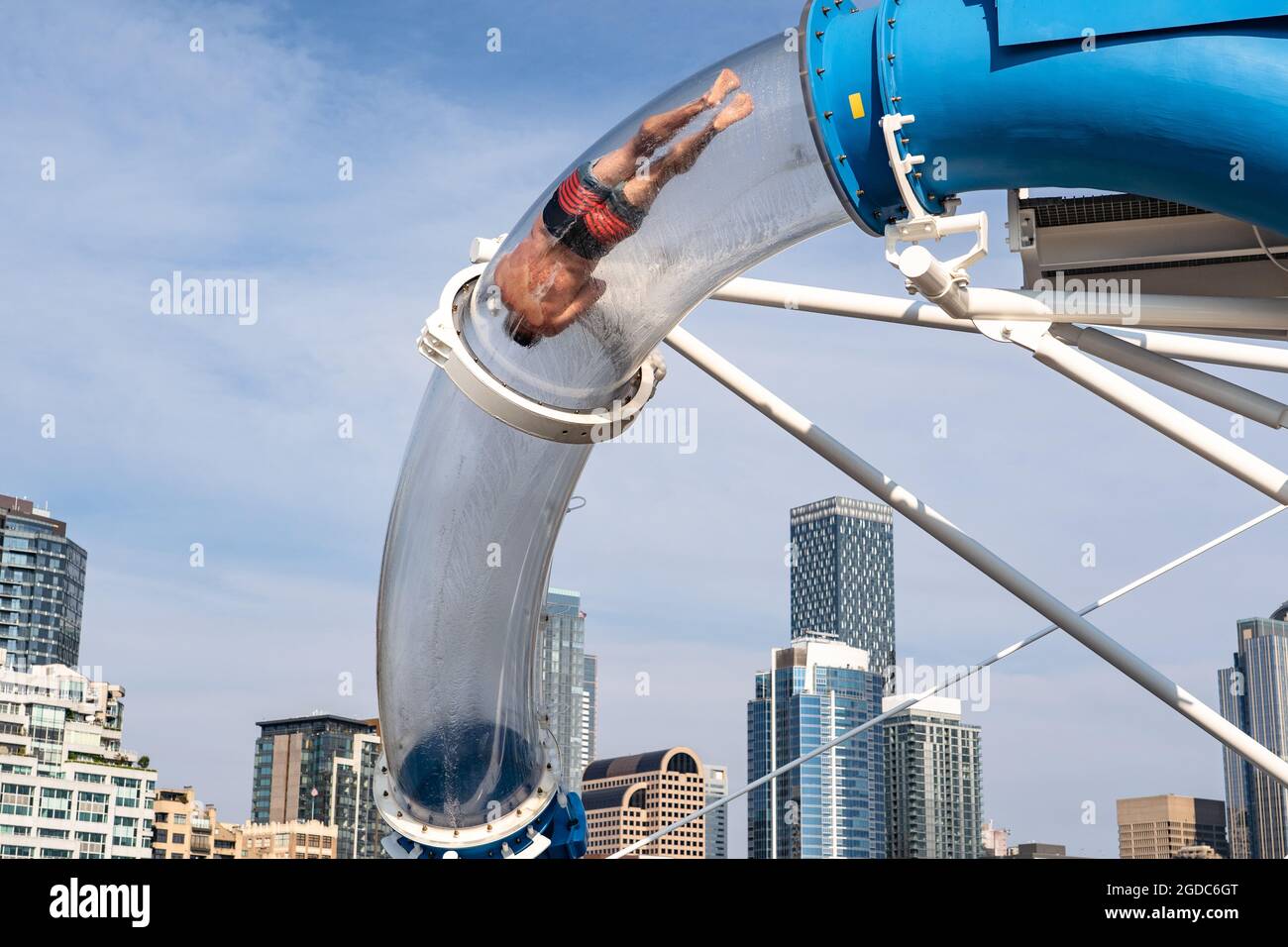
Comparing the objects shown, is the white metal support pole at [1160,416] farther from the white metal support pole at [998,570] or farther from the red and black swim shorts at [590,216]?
the red and black swim shorts at [590,216]

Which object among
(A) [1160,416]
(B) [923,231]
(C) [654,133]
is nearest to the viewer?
(B) [923,231]

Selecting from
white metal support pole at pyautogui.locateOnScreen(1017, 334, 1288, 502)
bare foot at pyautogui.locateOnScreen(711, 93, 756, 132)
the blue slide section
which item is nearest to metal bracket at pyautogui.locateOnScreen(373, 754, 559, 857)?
white metal support pole at pyautogui.locateOnScreen(1017, 334, 1288, 502)

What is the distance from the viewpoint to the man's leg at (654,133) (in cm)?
708

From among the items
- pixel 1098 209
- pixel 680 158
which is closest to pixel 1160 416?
pixel 1098 209

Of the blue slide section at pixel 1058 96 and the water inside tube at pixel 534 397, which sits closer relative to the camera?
the blue slide section at pixel 1058 96

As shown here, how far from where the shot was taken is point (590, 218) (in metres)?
7.38

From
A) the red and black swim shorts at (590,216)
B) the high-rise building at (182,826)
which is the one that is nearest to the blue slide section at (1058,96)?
the red and black swim shorts at (590,216)

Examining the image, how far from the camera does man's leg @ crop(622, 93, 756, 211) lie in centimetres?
703

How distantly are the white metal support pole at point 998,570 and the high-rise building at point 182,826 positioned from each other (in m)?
132

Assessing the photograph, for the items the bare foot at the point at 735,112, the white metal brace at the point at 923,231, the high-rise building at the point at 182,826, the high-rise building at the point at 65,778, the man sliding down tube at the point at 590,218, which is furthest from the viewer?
the high-rise building at the point at 182,826

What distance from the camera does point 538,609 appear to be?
31.1 ft

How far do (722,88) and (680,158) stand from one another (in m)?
0.36

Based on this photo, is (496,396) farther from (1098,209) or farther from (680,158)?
(1098,209)
